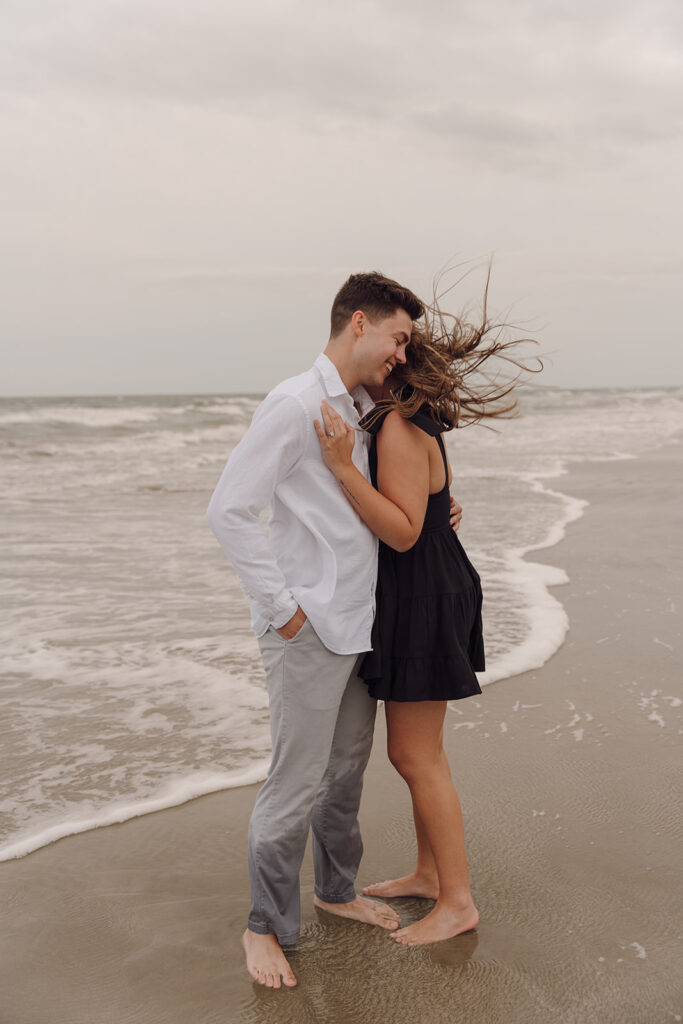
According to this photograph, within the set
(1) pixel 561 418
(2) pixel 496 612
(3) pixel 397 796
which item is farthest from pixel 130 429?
(3) pixel 397 796

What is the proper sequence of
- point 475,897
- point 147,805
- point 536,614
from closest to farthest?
point 475,897 → point 147,805 → point 536,614

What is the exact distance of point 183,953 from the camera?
2656mm

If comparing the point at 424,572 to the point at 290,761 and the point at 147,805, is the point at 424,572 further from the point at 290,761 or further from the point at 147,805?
the point at 147,805

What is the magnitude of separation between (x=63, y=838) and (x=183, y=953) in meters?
0.89

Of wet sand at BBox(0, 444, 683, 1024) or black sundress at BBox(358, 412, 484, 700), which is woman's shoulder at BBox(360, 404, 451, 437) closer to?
black sundress at BBox(358, 412, 484, 700)

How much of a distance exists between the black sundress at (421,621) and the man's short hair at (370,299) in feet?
1.00

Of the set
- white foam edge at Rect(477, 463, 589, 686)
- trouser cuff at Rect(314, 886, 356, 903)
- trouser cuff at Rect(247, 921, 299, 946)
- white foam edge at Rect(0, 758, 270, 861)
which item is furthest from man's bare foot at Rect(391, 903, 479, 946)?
white foam edge at Rect(477, 463, 589, 686)

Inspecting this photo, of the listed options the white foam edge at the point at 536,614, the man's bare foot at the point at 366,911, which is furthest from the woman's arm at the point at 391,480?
the white foam edge at the point at 536,614

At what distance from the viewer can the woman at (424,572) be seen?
2590 mm

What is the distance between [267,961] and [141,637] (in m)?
3.31

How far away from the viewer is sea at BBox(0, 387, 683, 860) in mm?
3797

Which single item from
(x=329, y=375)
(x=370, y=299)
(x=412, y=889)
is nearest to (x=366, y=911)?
(x=412, y=889)

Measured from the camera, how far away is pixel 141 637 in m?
5.65

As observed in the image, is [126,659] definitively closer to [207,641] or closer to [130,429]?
[207,641]
